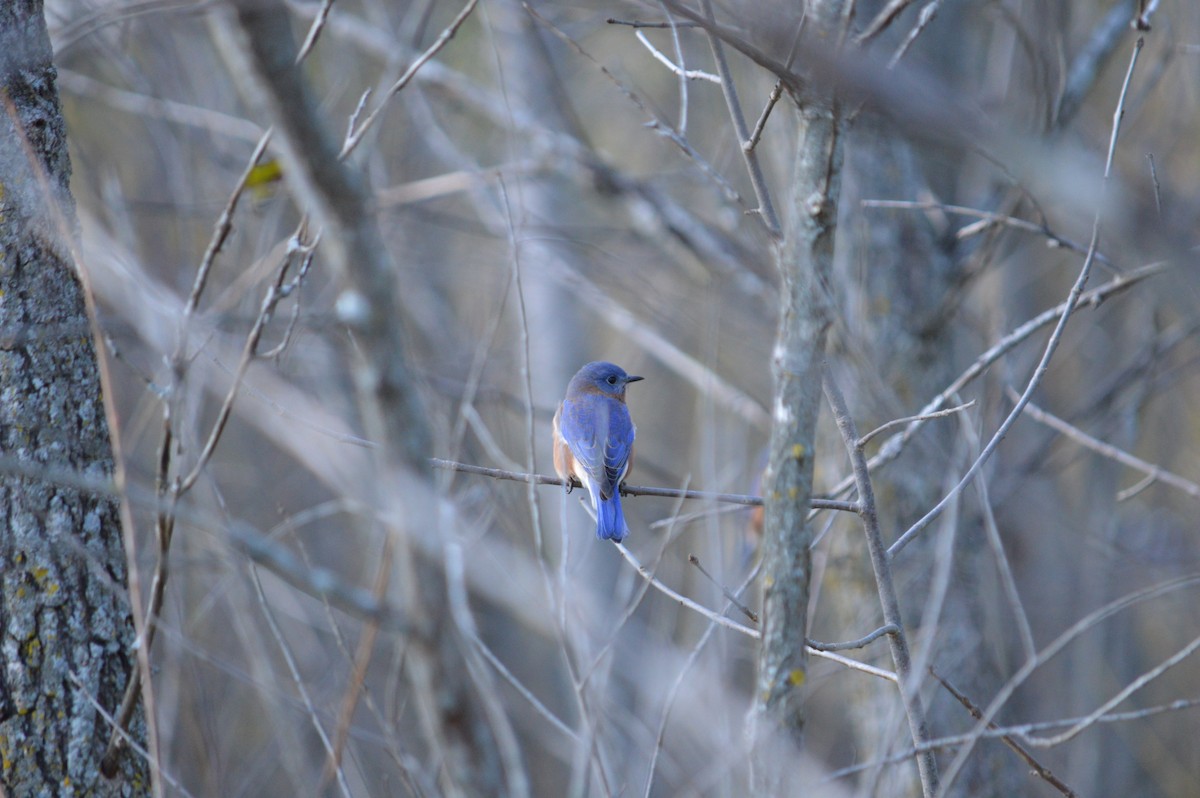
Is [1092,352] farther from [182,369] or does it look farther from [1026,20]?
[182,369]

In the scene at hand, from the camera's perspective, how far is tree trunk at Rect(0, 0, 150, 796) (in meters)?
2.41

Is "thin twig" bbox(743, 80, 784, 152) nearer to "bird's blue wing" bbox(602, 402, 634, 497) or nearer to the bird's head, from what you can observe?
"bird's blue wing" bbox(602, 402, 634, 497)

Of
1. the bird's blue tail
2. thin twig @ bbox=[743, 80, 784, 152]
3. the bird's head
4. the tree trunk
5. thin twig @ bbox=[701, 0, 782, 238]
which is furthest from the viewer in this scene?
the bird's head

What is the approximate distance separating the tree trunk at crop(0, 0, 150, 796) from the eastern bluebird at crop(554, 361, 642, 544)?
1.82 m

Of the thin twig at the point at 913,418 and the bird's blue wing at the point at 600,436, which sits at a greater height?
the thin twig at the point at 913,418

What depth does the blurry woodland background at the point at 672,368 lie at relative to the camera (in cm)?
212

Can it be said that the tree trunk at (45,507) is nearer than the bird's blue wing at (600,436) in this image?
Yes

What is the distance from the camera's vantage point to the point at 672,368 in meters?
6.79

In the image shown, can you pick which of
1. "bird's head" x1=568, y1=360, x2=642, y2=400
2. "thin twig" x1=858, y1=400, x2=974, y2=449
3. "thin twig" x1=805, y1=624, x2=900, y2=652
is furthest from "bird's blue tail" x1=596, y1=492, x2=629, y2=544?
"thin twig" x1=858, y1=400, x2=974, y2=449

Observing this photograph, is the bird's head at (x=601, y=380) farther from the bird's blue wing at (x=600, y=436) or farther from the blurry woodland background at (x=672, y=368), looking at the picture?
the blurry woodland background at (x=672, y=368)

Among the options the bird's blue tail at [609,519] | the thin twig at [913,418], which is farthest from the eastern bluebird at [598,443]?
the thin twig at [913,418]

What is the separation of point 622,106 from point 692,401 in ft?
16.0

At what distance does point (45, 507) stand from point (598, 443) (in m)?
2.42

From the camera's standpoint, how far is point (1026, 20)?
5.71m
